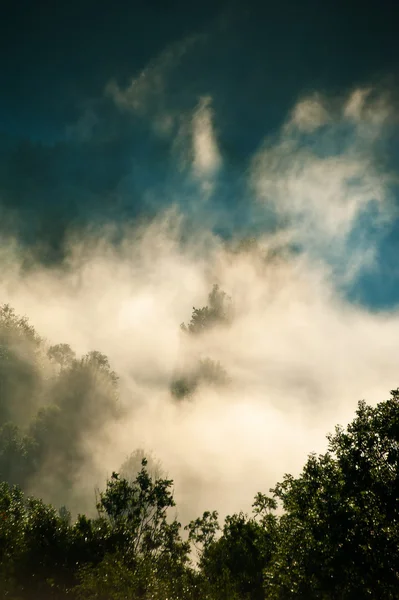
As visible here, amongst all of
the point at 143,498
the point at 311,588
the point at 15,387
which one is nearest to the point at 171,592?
the point at 311,588

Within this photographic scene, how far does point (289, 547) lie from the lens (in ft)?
80.1

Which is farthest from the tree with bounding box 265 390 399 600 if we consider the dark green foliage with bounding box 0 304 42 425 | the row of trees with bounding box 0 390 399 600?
the dark green foliage with bounding box 0 304 42 425

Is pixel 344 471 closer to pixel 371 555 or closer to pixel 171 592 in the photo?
pixel 371 555

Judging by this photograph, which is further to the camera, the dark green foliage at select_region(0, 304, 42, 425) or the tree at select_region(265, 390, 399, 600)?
the dark green foliage at select_region(0, 304, 42, 425)

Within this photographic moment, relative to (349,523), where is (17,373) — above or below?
above

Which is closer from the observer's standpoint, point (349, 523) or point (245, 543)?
point (349, 523)

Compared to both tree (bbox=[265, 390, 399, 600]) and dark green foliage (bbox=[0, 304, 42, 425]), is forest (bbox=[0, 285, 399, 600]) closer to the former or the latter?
tree (bbox=[265, 390, 399, 600])

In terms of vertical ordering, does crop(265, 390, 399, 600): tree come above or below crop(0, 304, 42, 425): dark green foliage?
below

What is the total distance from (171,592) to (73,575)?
16229 mm

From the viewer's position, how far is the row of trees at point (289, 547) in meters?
21.5

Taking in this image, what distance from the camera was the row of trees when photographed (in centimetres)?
2153

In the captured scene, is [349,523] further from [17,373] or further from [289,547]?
[17,373]

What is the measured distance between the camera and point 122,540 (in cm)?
3872

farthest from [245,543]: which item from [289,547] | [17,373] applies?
[17,373]
